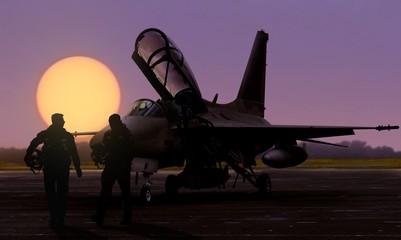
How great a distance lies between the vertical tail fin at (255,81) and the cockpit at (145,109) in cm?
648

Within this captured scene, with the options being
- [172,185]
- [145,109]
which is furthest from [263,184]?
[145,109]

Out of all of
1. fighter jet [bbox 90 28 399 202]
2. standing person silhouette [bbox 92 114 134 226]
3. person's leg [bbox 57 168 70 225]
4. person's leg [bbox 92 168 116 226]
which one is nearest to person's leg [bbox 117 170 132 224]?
standing person silhouette [bbox 92 114 134 226]

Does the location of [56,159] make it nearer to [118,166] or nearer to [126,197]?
[118,166]

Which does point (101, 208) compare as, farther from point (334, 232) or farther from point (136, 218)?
point (334, 232)

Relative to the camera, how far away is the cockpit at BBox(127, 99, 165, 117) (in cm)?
1857

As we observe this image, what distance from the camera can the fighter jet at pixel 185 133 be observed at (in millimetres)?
18328

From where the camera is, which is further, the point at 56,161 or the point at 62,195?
the point at 62,195

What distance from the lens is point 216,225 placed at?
12344 mm

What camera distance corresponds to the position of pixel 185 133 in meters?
19.2

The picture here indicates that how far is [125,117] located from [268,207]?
181 inches

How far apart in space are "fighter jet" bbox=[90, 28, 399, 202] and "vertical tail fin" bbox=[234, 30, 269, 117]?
2897mm

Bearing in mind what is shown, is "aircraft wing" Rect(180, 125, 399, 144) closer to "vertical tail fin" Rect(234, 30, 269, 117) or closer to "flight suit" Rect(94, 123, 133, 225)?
"vertical tail fin" Rect(234, 30, 269, 117)

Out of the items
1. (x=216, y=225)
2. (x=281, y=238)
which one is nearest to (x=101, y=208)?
(x=216, y=225)

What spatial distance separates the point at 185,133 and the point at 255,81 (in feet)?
24.3
